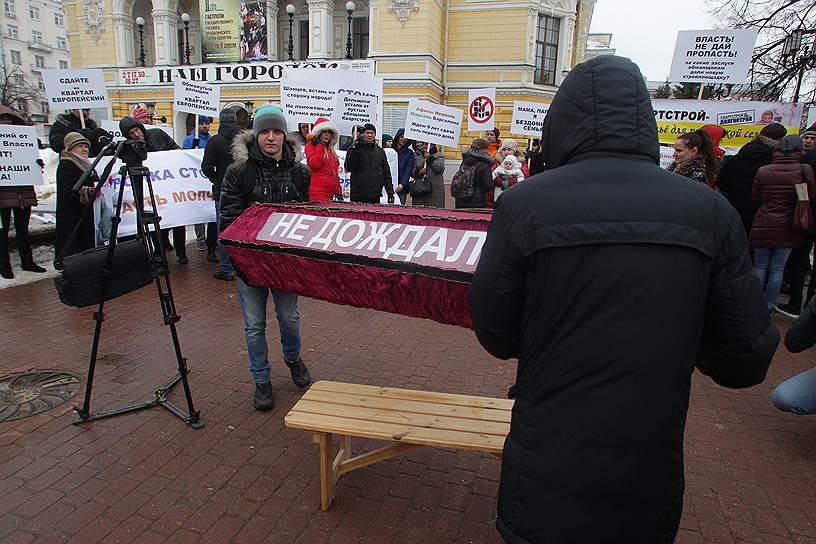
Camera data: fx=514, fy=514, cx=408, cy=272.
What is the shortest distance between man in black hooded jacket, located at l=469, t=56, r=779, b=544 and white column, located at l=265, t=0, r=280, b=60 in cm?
3037

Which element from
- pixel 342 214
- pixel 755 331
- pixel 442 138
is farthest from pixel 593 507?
pixel 442 138

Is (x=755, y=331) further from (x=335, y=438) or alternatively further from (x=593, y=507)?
(x=335, y=438)

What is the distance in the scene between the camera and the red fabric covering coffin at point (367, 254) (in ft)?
8.42

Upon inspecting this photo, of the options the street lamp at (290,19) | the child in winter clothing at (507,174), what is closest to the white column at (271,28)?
the street lamp at (290,19)

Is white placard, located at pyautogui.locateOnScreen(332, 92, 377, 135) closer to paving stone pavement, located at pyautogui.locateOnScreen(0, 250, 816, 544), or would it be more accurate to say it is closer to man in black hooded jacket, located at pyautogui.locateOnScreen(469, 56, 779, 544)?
paving stone pavement, located at pyautogui.locateOnScreen(0, 250, 816, 544)

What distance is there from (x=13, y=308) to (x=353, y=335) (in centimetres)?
379

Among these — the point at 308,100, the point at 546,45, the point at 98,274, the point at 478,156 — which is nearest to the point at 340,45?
the point at 546,45

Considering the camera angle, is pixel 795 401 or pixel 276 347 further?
pixel 276 347

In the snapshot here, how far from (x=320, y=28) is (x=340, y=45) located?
374 centimetres

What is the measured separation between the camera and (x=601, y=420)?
4.68ft

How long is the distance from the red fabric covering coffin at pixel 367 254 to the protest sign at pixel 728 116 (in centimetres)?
802

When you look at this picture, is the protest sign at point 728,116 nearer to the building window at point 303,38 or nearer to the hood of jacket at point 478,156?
the hood of jacket at point 478,156

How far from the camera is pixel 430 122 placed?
9.96 meters

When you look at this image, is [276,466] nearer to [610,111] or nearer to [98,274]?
[98,274]
